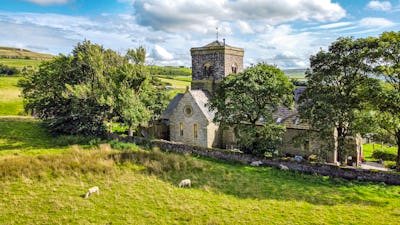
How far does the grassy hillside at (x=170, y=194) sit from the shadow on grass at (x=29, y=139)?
776cm

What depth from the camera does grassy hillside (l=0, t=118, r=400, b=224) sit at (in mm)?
14266

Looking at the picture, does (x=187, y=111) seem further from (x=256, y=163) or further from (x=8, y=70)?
(x=8, y=70)

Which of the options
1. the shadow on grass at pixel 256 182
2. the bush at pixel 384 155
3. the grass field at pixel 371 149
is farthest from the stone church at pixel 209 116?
the grass field at pixel 371 149

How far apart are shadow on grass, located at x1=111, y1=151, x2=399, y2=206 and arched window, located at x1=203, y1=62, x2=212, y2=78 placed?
17122 millimetres

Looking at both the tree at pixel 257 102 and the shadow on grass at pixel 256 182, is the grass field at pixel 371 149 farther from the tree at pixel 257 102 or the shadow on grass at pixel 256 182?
the shadow on grass at pixel 256 182

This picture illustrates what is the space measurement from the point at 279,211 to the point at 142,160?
40.6ft

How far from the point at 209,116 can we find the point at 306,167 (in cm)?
1331

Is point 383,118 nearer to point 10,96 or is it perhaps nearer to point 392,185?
point 392,185

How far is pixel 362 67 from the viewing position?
2042cm

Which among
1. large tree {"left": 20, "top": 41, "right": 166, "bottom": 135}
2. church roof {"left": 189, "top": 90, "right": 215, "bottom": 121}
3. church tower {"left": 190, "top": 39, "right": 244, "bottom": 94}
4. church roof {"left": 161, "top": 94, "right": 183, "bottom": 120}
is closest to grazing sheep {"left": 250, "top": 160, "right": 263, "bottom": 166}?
church roof {"left": 189, "top": 90, "right": 215, "bottom": 121}

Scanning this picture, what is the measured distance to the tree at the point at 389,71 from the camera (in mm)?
18562

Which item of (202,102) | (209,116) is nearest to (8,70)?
(202,102)

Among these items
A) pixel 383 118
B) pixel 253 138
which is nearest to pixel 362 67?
pixel 383 118

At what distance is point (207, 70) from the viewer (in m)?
39.3
